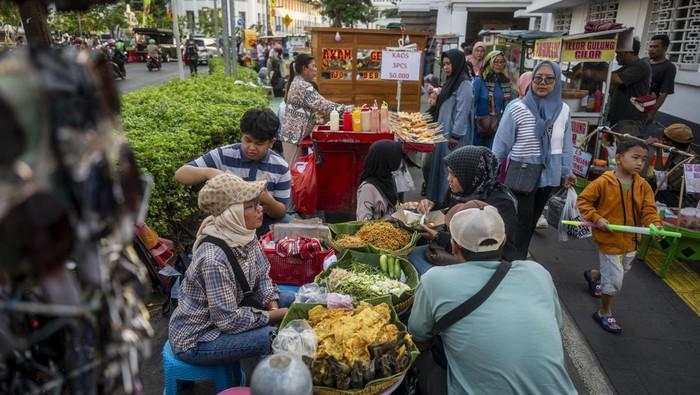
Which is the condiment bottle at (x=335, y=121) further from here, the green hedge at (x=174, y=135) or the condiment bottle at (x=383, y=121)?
the green hedge at (x=174, y=135)

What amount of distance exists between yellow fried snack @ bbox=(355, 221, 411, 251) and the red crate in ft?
1.21

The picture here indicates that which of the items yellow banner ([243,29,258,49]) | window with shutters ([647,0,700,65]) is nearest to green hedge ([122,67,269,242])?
window with shutters ([647,0,700,65])

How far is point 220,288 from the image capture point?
8.48 ft

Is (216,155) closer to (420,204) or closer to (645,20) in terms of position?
(420,204)

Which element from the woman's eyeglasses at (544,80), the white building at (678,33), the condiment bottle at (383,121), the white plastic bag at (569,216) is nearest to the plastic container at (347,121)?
the condiment bottle at (383,121)

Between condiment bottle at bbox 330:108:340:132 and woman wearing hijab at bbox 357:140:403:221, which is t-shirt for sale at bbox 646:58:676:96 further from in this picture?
woman wearing hijab at bbox 357:140:403:221

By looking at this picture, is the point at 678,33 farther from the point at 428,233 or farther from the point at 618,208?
the point at 428,233

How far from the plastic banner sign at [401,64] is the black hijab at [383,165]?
3087mm

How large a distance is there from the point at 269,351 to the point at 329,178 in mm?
3563

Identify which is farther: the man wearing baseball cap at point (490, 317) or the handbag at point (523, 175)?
the handbag at point (523, 175)

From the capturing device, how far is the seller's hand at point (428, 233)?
380cm

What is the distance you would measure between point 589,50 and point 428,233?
547 centimetres

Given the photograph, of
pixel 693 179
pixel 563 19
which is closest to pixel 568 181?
pixel 693 179

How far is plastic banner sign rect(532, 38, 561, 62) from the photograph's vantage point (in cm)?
782
